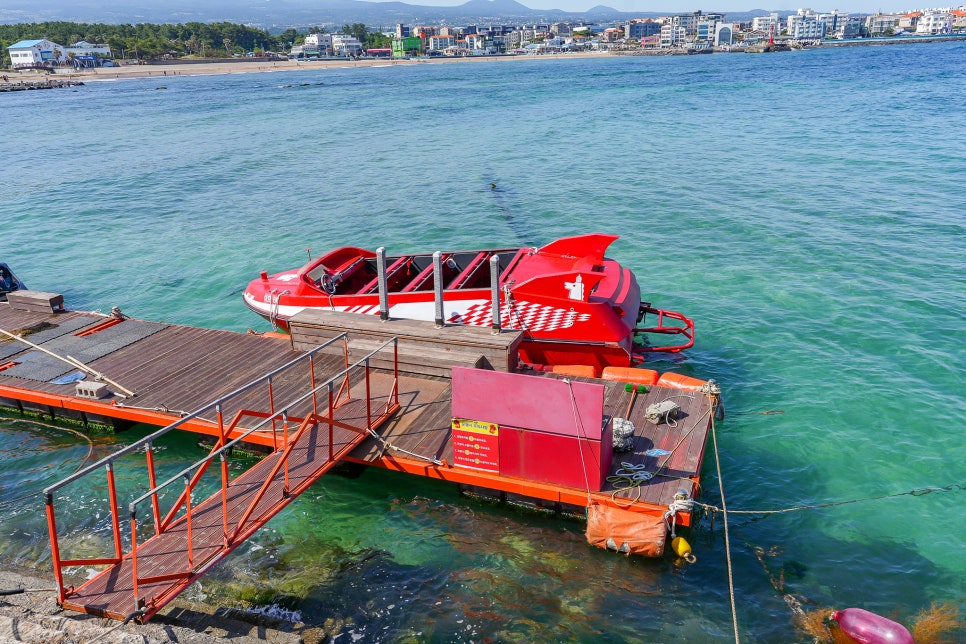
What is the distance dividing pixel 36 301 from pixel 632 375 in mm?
14518

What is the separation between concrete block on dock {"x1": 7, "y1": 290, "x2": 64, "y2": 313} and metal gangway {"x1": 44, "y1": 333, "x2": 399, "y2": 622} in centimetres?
646

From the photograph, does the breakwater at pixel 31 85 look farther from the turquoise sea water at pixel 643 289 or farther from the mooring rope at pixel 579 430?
the mooring rope at pixel 579 430

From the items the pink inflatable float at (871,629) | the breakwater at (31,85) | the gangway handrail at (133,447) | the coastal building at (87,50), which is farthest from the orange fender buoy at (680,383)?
the coastal building at (87,50)

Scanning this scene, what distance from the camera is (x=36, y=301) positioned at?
17.3 metres

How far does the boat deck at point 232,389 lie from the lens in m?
10.4

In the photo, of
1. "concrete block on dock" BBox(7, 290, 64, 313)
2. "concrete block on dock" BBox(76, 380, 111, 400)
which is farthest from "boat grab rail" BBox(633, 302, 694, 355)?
"concrete block on dock" BBox(7, 290, 64, 313)

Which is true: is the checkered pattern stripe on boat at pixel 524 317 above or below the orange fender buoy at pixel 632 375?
above

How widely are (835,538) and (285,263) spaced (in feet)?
64.2

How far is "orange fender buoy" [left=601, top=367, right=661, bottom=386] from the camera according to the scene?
1335 centimetres

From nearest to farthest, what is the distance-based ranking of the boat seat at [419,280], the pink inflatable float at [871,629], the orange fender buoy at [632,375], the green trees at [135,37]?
the pink inflatable float at [871,629]
the orange fender buoy at [632,375]
the boat seat at [419,280]
the green trees at [135,37]

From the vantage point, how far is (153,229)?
30.4 m

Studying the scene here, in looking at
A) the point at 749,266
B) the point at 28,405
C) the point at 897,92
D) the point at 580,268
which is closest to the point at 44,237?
the point at 28,405

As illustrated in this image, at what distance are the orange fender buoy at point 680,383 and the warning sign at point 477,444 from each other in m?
4.29

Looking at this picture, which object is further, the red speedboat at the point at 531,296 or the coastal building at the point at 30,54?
the coastal building at the point at 30,54
